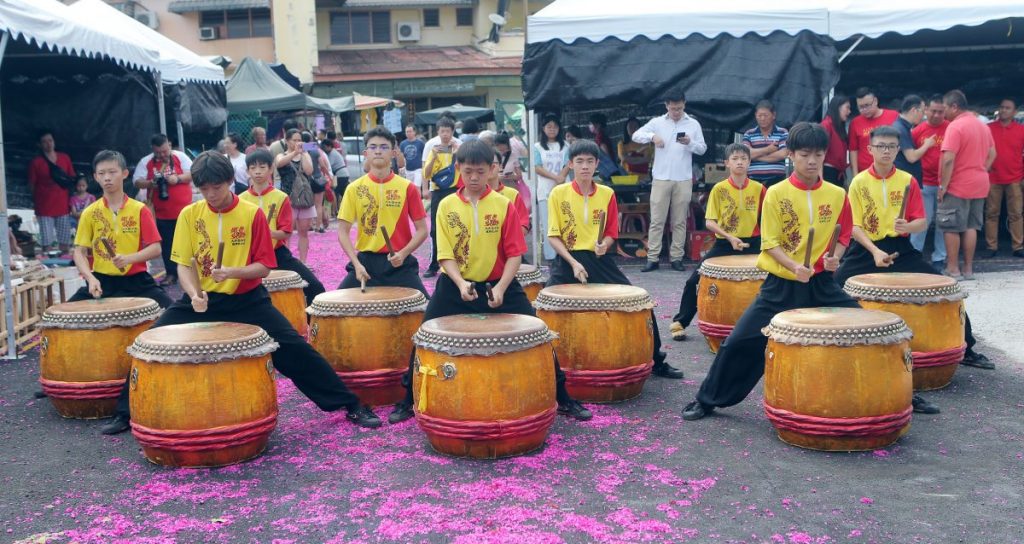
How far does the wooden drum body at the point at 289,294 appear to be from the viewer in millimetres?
7000

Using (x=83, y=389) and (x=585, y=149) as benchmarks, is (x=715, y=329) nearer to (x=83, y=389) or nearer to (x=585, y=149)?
(x=585, y=149)

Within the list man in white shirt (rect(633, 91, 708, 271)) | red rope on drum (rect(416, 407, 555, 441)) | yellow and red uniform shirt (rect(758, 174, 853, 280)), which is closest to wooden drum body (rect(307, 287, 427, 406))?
red rope on drum (rect(416, 407, 555, 441))

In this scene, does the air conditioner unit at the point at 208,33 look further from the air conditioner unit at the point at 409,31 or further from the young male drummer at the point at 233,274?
the young male drummer at the point at 233,274

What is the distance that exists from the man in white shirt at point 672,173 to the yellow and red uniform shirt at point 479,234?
553 centimetres

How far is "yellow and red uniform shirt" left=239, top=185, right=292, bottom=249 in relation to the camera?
23.2 ft

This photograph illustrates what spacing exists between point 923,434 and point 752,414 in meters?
0.91

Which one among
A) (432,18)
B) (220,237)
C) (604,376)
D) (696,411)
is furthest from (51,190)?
(432,18)

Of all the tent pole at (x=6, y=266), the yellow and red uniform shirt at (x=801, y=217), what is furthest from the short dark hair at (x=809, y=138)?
the tent pole at (x=6, y=266)

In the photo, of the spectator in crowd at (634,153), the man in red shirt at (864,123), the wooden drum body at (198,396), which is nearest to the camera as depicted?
the wooden drum body at (198,396)

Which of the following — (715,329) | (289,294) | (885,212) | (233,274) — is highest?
(885,212)

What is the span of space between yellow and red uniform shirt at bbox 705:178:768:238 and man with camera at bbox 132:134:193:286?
18.9ft

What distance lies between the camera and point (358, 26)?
33562 millimetres

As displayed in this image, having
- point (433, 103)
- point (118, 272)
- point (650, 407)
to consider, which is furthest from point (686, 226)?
point (433, 103)

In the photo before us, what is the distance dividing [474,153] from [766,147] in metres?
5.54
